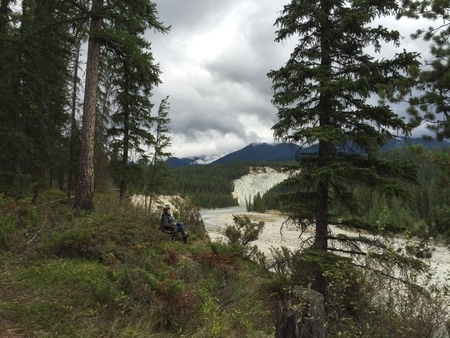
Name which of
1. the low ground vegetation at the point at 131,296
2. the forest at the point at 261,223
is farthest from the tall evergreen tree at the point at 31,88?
the low ground vegetation at the point at 131,296

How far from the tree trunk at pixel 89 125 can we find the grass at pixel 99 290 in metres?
1.49

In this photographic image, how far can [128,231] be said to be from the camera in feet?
24.6

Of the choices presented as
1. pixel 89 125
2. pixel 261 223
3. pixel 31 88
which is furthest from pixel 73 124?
pixel 261 223

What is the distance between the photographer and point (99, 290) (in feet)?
12.9

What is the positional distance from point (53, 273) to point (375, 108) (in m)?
7.37

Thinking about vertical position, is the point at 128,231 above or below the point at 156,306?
above

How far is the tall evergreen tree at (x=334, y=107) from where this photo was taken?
21.7 feet

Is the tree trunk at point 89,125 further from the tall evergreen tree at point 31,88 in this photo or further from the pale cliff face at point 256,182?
the pale cliff face at point 256,182

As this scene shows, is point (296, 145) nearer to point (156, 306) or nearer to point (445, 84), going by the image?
point (445, 84)

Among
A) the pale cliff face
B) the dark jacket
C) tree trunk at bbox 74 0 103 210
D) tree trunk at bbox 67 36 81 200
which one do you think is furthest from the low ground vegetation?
the pale cliff face

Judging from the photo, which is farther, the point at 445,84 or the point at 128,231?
the point at 128,231

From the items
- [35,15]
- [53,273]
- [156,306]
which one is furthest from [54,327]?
[35,15]

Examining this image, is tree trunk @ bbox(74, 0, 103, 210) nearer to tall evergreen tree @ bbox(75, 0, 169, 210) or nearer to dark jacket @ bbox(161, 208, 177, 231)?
tall evergreen tree @ bbox(75, 0, 169, 210)

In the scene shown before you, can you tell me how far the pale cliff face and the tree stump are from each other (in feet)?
510
